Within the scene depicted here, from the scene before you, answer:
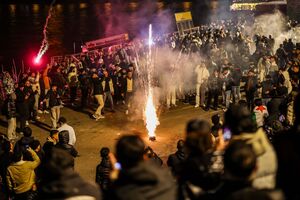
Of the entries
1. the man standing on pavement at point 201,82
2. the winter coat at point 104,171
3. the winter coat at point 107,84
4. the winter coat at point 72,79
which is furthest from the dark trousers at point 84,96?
the winter coat at point 104,171

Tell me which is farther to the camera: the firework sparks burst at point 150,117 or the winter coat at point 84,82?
the winter coat at point 84,82

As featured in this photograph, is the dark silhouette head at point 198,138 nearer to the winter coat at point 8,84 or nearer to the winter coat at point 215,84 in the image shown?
the winter coat at point 215,84

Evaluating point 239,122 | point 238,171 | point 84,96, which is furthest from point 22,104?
point 238,171

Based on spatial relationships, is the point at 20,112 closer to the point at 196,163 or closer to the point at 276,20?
the point at 196,163

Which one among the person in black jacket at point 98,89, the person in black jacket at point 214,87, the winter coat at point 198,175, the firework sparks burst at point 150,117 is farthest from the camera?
the person in black jacket at point 214,87

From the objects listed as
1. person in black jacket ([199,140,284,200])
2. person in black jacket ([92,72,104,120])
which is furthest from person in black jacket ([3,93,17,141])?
person in black jacket ([199,140,284,200])

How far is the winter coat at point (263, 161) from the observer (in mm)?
4395

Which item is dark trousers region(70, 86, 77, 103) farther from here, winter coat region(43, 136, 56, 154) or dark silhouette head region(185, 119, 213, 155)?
dark silhouette head region(185, 119, 213, 155)

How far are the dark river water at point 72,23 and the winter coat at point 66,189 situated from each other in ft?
105

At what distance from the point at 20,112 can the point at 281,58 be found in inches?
429

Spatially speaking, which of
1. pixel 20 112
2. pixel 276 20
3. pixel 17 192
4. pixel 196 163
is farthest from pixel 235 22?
pixel 196 163

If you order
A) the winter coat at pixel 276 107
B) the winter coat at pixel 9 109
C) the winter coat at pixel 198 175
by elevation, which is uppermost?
the winter coat at pixel 198 175

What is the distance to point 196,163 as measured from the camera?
13.7 ft

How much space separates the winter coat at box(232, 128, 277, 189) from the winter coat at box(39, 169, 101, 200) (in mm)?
1494
